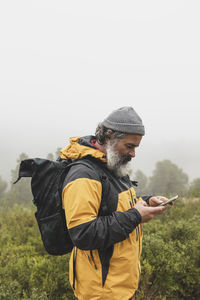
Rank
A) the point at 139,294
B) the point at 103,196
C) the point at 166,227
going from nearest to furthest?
the point at 103,196
the point at 139,294
the point at 166,227

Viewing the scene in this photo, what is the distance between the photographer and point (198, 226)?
14.0 ft

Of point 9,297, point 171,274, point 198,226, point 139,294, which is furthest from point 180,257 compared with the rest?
point 9,297

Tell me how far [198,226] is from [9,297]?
355 cm

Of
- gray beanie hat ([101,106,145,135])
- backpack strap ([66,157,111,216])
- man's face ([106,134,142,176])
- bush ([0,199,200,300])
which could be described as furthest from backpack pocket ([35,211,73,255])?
bush ([0,199,200,300])

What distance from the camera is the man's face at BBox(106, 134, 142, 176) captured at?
70.0 inches

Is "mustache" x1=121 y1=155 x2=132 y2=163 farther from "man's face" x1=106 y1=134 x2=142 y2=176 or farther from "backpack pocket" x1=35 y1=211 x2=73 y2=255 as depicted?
"backpack pocket" x1=35 y1=211 x2=73 y2=255

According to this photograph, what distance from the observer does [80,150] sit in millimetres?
1762

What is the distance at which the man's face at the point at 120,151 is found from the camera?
1.78 m

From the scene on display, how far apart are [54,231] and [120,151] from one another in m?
0.86

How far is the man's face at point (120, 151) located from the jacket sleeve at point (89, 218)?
10.3 inches

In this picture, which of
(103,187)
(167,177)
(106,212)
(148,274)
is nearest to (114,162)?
(103,187)

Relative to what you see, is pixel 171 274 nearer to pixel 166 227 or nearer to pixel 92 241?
pixel 166 227

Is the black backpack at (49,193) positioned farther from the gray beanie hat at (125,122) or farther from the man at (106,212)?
the gray beanie hat at (125,122)

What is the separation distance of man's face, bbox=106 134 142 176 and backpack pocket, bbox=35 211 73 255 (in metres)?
0.59
